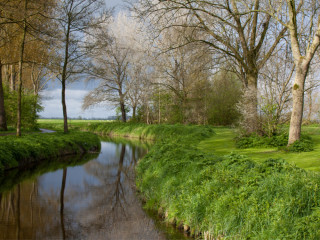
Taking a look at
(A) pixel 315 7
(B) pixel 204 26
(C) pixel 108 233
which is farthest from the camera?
(B) pixel 204 26

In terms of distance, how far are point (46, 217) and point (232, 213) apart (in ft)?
14.6

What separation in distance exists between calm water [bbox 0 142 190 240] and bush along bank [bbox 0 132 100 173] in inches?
19.5

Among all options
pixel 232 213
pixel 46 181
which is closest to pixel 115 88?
pixel 46 181

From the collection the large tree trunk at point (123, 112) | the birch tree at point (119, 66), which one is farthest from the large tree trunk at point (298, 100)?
the large tree trunk at point (123, 112)

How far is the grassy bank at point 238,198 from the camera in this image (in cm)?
430

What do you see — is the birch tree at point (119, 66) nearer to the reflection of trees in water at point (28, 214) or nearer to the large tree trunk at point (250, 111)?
the large tree trunk at point (250, 111)

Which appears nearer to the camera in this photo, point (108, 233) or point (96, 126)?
point (108, 233)

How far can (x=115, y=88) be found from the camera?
3528cm

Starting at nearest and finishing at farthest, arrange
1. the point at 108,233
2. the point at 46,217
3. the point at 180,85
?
the point at 108,233
the point at 46,217
the point at 180,85

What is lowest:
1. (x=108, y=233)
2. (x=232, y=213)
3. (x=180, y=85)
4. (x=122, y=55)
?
(x=108, y=233)

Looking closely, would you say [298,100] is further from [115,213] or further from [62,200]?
[62,200]

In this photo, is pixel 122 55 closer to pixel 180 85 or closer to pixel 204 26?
pixel 180 85

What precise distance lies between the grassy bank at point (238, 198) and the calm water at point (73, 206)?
56cm

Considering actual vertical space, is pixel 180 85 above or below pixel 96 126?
above
